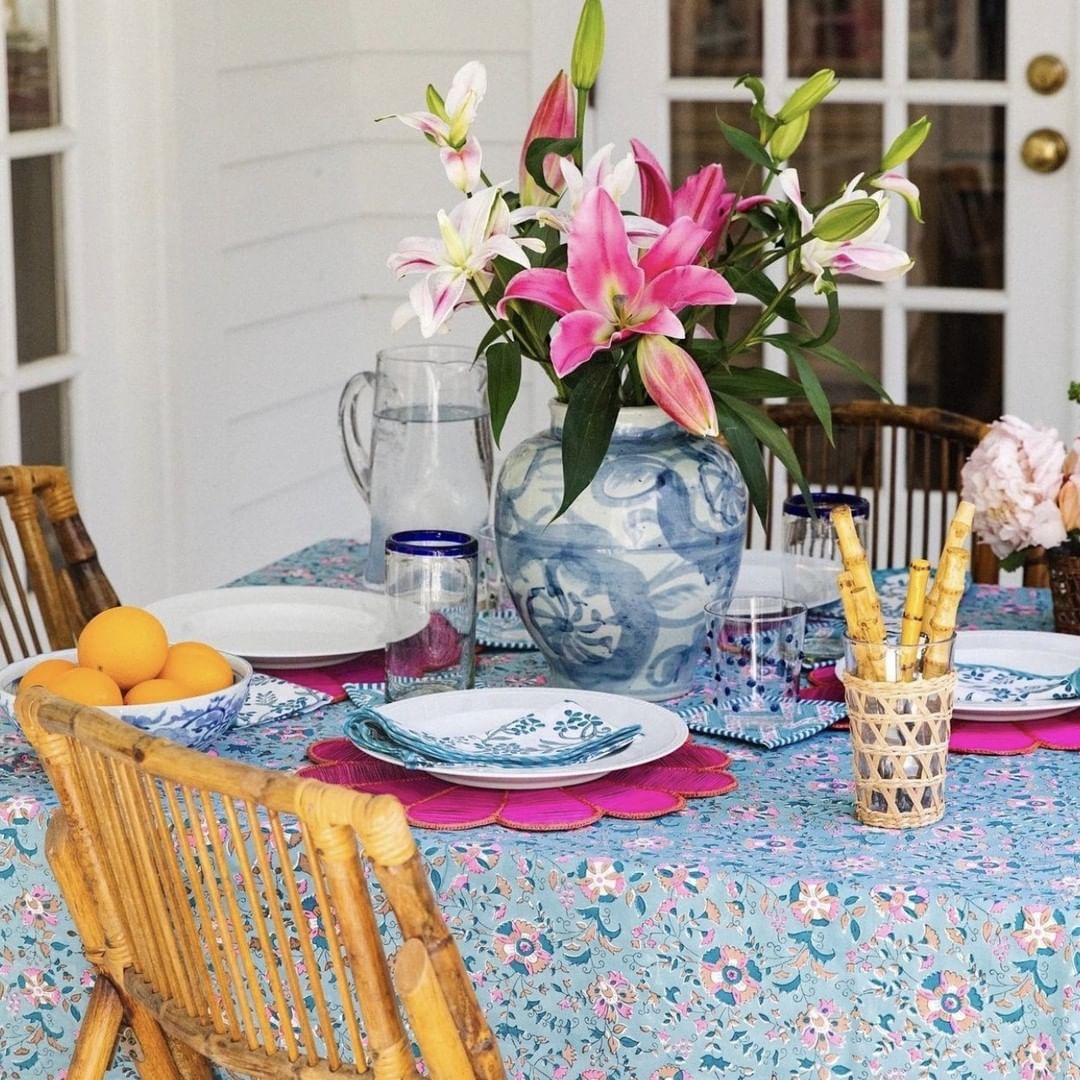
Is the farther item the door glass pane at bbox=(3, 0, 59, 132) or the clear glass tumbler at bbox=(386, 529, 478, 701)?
the door glass pane at bbox=(3, 0, 59, 132)

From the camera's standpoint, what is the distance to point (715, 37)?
3.30 meters

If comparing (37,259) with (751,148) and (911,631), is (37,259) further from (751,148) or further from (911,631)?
(911,631)

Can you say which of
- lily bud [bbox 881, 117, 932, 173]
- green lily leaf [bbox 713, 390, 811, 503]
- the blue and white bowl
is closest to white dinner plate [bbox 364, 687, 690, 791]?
the blue and white bowl

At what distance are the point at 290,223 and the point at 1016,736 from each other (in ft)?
7.02

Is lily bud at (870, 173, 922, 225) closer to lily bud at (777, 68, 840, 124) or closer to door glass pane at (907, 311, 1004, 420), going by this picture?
lily bud at (777, 68, 840, 124)

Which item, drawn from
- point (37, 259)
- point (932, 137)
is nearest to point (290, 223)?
point (37, 259)

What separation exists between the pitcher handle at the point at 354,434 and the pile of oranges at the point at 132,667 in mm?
472

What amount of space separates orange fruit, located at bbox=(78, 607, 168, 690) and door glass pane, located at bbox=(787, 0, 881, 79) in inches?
84.0

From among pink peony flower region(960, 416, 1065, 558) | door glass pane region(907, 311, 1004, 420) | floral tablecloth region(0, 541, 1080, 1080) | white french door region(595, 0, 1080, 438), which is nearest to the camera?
floral tablecloth region(0, 541, 1080, 1080)

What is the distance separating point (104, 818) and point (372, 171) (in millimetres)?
2462

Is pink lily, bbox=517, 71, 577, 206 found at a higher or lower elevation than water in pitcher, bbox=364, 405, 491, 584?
higher

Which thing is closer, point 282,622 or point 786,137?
point 786,137

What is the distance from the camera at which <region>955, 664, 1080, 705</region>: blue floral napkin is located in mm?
1522

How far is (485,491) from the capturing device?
1853mm
